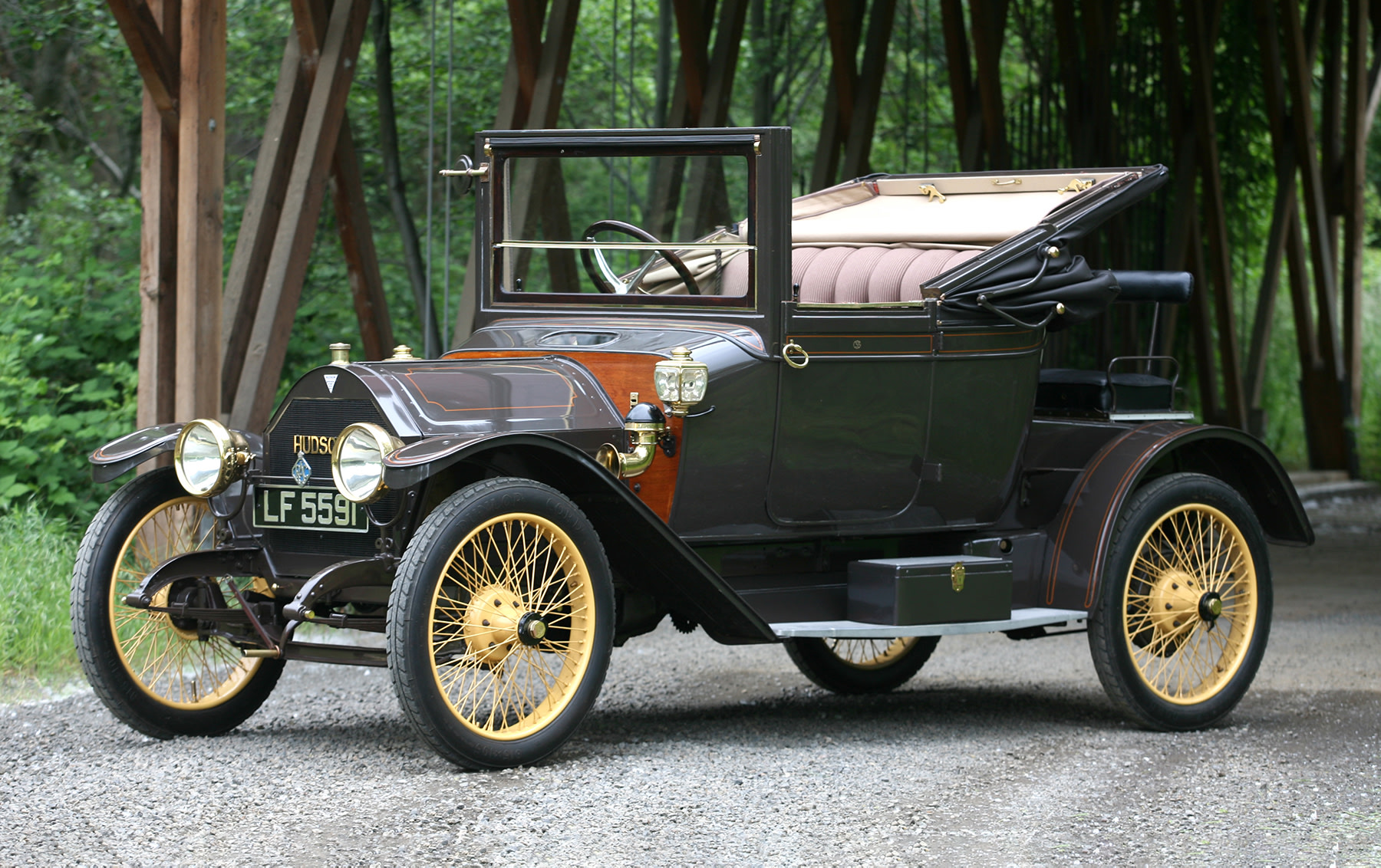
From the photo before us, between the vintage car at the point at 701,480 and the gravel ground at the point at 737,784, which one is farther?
the vintage car at the point at 701,480

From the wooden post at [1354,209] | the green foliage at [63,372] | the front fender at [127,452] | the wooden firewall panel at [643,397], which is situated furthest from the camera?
the wooden post at [1354,209]

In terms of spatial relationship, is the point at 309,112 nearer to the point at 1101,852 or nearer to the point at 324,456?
the point at 324,456

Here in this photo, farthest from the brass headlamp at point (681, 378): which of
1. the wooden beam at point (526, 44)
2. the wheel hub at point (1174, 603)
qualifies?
the wooden beam at point (526, 44)

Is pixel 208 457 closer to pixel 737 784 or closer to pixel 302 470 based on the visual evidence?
pixel 302 470

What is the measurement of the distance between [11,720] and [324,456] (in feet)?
4.88

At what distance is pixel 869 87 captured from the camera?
9789mm

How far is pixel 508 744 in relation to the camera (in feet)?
13.1

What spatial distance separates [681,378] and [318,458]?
0.98 m

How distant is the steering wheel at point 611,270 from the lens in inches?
189

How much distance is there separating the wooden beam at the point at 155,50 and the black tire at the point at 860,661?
3.16m

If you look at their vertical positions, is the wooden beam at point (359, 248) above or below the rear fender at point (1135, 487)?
above

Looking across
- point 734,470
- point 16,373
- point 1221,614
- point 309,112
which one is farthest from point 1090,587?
point 16,373

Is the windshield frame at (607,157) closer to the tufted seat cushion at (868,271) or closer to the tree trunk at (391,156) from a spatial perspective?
the tufted seat cushion at (868,271)

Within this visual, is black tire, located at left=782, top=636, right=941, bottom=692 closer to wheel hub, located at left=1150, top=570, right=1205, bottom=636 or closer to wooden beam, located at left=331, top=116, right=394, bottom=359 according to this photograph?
wheel hub, located at left=1150, top=570, right=1205, bottom=636
